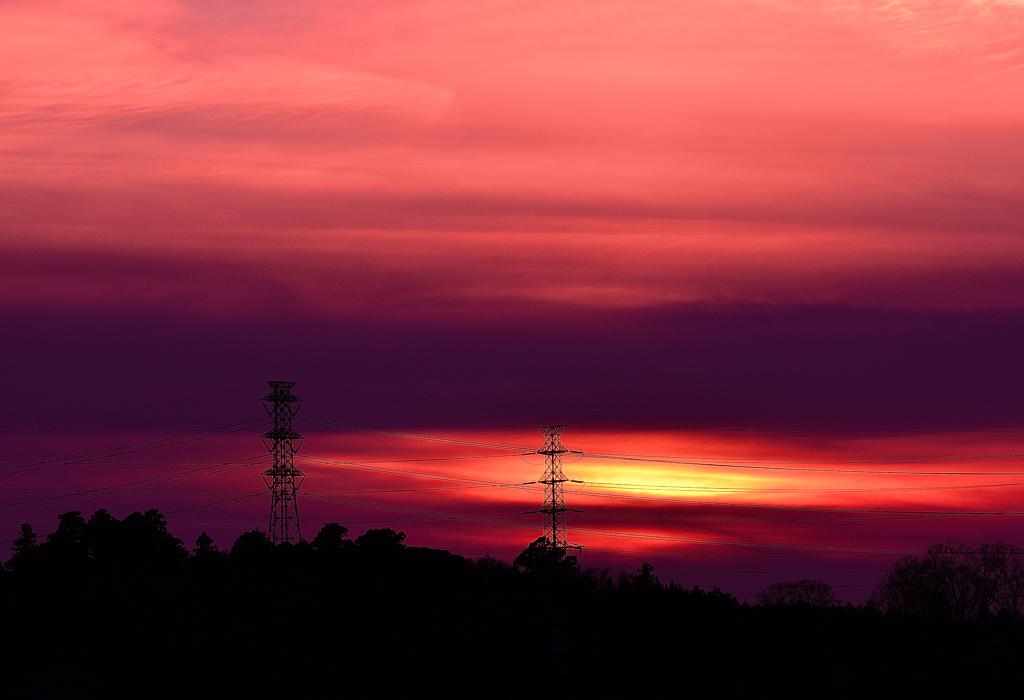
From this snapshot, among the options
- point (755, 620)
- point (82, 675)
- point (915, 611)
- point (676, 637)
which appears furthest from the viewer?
point (915, 611)

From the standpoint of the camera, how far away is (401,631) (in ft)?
437

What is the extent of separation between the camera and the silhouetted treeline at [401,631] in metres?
115

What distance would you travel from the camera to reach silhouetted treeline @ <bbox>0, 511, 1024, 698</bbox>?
378 ft

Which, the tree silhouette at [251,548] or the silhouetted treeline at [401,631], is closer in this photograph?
the silhouetted treeline at [401,631]

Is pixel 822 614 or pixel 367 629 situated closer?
pixel 367 629

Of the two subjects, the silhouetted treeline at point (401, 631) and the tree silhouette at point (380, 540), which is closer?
the silhouetted treeline at point (401, 631)

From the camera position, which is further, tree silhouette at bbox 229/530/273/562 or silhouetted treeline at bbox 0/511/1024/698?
tree silhouette at bbox 229/530/273/562

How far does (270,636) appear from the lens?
127 m

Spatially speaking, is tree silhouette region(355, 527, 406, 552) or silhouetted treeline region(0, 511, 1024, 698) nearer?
silhouetted treeline region(0, 511, 1024, 698)

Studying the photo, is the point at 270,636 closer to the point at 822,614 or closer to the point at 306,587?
the point at 306,587

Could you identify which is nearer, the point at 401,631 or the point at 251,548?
the point at 401,631

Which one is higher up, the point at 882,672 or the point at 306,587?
the point at 306,587

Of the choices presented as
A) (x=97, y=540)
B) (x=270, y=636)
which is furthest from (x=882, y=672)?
(x=97, y=540)

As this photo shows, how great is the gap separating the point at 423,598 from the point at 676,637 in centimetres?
2959
